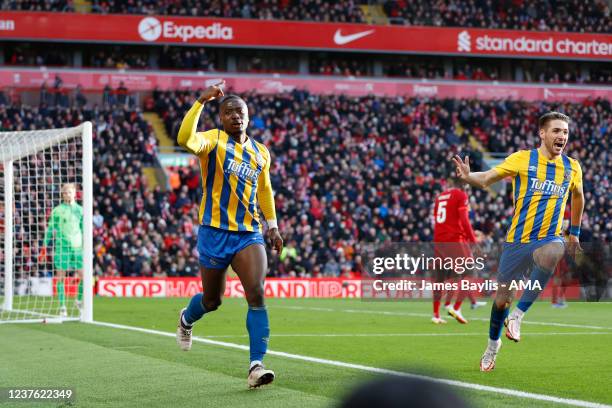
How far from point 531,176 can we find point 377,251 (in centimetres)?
2303

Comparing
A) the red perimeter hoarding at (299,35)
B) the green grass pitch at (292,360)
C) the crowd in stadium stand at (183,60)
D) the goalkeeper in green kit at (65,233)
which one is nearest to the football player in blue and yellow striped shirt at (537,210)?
the green grass pitch at (292,360)

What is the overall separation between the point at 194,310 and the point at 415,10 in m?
45.9

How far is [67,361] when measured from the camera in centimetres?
892

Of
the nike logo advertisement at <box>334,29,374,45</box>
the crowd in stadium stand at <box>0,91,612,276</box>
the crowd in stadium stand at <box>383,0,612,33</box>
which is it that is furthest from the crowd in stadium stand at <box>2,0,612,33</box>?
the crowd in stadium stand at <box>0,91,612,276</box>

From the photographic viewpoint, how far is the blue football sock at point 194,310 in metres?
7.87

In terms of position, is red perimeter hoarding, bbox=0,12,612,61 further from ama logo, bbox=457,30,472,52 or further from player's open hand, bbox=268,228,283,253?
player's open hand, bbox=268,228,283,253

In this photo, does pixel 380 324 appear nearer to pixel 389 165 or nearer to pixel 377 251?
pixel 377 251

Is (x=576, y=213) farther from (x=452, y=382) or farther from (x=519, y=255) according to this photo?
(x=452, y=382)

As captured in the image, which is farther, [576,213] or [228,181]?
[576,213]

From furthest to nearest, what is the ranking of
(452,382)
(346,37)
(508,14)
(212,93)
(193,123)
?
(508,14) → (346,37) → (452,382) → (193,123) → (212,93)

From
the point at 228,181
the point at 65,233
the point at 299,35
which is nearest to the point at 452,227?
the point at 65,233

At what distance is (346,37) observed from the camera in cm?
4984

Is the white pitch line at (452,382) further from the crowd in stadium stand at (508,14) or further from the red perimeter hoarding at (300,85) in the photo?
the crowd in stadium stand at (508,14)

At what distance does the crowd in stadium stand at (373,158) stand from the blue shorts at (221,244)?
74.8 feet
